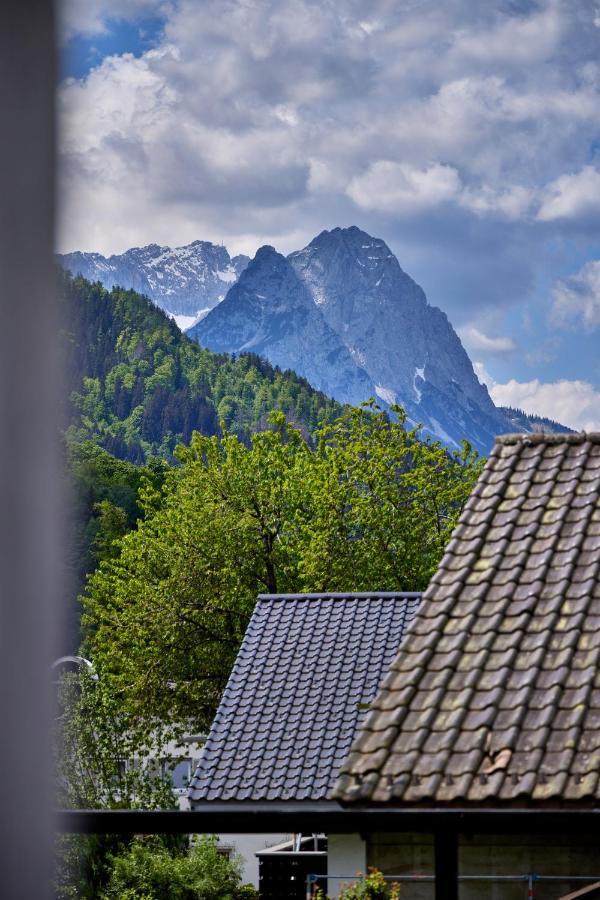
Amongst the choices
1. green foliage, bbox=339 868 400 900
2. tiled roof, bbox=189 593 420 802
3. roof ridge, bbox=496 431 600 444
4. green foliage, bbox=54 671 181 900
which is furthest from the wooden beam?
green foliage, bbox=54 671 181 900

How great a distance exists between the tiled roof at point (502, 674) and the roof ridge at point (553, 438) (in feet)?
1.99

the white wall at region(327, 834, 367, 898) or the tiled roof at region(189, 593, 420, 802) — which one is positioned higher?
the tiled roof at region(189, 593, 420, 802)

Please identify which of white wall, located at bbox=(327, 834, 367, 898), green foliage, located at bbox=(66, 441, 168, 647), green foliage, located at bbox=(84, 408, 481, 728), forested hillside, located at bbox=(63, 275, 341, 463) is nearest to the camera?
white wall, located at bbox=(327, 834, 367, 898)

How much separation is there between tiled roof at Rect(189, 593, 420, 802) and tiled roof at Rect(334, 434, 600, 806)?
12718 millimetres

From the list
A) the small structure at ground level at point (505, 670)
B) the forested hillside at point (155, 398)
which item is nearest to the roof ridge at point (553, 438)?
the small structure at ground level at point (505, 670)

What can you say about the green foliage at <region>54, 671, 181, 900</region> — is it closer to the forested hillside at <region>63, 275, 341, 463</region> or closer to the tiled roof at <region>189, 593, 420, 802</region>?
the tiled roof at <region>189, 593, 420, 802</region>

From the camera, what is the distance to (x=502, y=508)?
9602 millimetres

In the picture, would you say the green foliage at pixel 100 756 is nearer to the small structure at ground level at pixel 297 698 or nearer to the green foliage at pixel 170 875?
the green foliage at pixel 170 875

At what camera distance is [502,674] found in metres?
7.76

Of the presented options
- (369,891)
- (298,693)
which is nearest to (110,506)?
(298,693)

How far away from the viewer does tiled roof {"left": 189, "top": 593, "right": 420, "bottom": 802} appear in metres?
21.5

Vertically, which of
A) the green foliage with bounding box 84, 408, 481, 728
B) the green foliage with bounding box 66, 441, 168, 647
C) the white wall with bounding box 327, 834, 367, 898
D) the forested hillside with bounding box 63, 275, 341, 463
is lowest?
the white wall with bounding box 327, 834, 367, 898

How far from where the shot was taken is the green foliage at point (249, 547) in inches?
1455

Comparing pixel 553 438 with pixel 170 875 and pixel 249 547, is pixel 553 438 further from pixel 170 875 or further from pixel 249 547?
pixel 249 547
